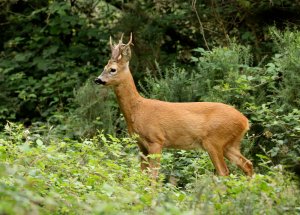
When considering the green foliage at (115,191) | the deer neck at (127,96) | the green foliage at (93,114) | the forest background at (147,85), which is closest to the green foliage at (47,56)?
the forest background at (147,85)

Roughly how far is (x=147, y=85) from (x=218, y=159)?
10.8 feet

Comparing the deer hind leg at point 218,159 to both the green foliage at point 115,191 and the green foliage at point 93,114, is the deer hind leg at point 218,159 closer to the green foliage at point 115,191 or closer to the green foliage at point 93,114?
the green foliage at point 115,191

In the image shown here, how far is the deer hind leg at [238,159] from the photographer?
9016 millimetres

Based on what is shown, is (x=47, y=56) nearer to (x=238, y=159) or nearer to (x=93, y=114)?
(x=93, y=114)

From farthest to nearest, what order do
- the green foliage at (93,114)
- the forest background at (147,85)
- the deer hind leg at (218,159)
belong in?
the green foliage at (93,114) < the deer hind leg at (218,159) < the forest background at (147,85)

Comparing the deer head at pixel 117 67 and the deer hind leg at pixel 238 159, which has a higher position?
the deer head at pixel 117 67

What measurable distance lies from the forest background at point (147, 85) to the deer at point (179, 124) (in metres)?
0.20

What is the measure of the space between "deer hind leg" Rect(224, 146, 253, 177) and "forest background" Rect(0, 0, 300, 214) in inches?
5.8

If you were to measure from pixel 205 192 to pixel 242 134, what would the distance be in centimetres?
374

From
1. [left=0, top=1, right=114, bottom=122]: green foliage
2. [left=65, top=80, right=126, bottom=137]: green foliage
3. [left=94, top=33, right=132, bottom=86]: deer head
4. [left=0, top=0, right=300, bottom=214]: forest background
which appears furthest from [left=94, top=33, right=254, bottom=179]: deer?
[left=0, top=1, right=114, bottom=122]: green foliage

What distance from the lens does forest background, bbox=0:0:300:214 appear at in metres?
5.87

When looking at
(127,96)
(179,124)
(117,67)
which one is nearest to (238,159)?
(179,124)

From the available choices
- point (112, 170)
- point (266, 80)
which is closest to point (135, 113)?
Result: point (266, 80)

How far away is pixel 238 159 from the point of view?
913cm
